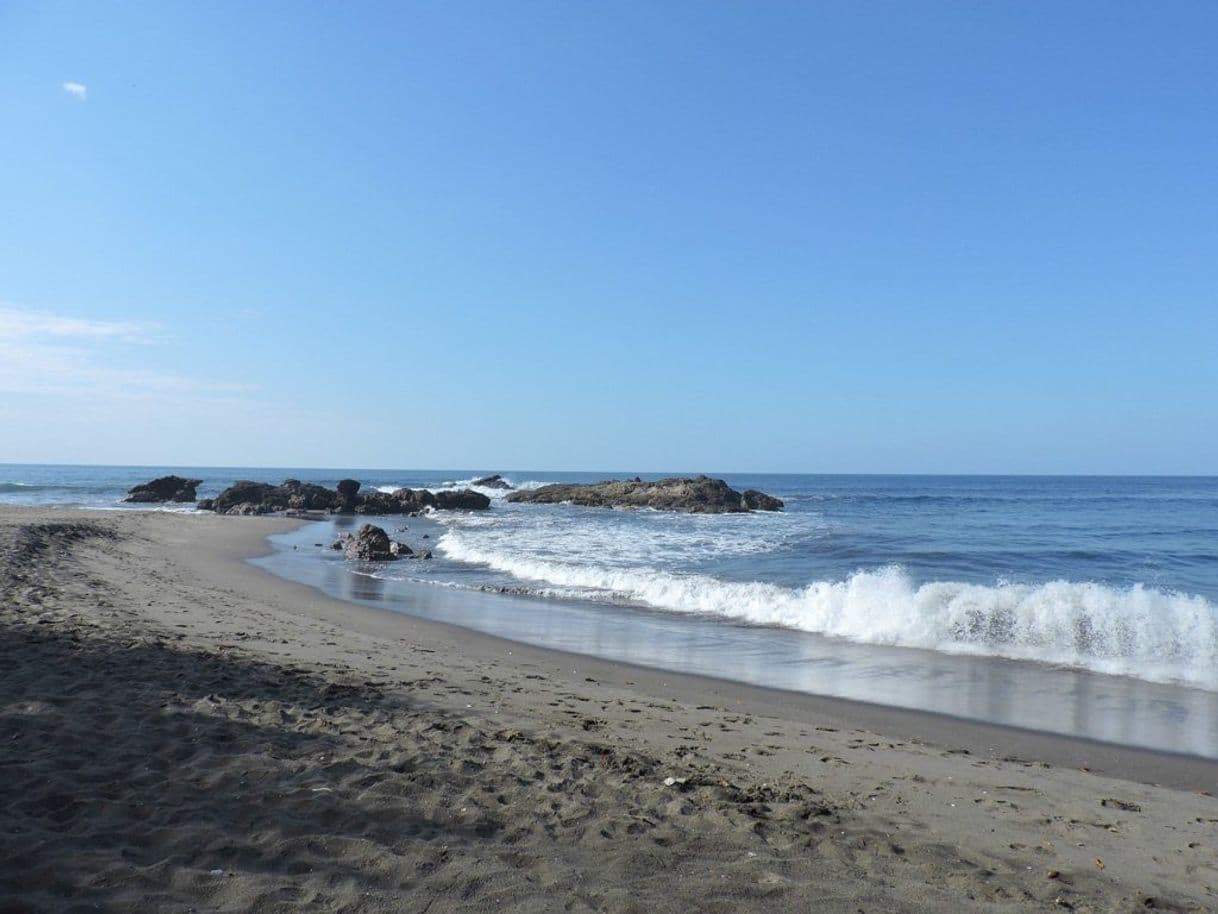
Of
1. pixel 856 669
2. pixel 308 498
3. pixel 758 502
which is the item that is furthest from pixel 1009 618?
pixel 308 498

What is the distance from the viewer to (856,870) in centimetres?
394

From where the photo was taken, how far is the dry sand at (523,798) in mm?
3551

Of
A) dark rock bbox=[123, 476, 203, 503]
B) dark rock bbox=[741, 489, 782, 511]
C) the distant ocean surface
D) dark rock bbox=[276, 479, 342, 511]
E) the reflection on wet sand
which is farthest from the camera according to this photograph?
dark rock bbox=[123, 476, 203, 503]

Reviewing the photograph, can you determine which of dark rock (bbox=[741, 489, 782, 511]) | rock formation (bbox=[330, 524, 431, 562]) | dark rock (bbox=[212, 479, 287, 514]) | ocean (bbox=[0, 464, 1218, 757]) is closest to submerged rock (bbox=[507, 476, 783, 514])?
dark rock (bbox=[741, 489, 782, 511])

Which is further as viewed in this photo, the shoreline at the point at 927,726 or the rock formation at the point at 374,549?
the rock formation at the point at 374,549

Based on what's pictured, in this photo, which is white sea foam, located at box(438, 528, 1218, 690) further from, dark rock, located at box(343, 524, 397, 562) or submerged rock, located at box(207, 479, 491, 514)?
submerged rock, located at box(207, 479, 491, 514)

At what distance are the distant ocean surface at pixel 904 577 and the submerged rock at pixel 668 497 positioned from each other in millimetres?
10375

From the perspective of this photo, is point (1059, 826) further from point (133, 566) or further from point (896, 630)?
point (133, 566)

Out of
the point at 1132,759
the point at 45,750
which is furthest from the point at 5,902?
the point at 1132,759

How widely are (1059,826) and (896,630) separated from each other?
7424 mm

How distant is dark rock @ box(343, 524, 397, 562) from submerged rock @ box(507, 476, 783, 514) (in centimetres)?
2805

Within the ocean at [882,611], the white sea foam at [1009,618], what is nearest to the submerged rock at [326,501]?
the ocean at [882,611]

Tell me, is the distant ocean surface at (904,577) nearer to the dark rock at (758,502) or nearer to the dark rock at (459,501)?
Answer: the dark rock at (459,501)

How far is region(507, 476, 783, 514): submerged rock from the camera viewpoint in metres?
49.5
